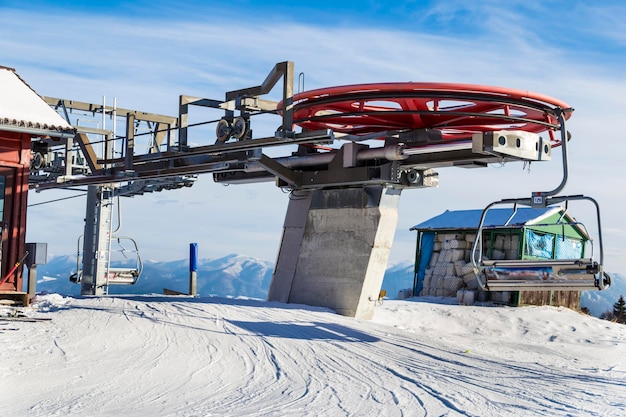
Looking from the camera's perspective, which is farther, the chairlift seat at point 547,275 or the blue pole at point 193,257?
the blue pole at point 193,257

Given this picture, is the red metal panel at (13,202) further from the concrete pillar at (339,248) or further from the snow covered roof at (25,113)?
the concrete pillar at (339,248)

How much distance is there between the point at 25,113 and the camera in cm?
1591

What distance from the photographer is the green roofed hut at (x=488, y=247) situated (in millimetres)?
23984

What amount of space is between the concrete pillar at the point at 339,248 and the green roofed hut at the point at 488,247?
24.4ft

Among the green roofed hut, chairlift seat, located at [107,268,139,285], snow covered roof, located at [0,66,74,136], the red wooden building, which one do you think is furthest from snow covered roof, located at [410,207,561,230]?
the red wooden building

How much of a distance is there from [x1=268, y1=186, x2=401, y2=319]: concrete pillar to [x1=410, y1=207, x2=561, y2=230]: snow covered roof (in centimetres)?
776

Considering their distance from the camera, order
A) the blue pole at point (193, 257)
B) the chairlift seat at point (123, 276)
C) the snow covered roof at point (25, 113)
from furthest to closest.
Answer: the chairlift seat at point (123, 276)
the blue pole at point (193, 257)
the snow covered roof at point (25, 113)

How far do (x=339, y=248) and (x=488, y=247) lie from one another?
863 centimetres

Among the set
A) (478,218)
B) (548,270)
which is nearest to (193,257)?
(478,218)

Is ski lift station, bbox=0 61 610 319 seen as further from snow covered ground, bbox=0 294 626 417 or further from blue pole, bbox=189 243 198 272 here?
blue pole, bbox=189 243 198 272

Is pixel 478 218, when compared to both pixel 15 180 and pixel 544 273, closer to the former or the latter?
pixel 544 273

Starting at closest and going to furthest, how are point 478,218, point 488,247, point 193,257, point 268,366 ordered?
point 268,366 → point 488,247 → point 478,218 → point 193,257

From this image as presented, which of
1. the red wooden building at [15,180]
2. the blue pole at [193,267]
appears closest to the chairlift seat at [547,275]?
the red wooden building at [15,180]

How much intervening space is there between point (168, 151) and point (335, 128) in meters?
3.62
